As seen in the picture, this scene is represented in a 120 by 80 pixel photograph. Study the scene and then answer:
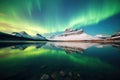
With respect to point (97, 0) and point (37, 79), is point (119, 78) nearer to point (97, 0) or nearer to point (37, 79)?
point (37, 79)

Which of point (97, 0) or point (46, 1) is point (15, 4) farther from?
point (97, 0)

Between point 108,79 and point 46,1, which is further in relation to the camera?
→ point 46,1

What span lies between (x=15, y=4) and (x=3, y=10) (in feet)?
7.79

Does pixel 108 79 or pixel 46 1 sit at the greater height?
pixel 46 1

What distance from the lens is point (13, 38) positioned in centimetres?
6003

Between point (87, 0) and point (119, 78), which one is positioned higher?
point (87, 0)

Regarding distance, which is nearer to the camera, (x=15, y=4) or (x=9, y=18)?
(x=15, y=4)

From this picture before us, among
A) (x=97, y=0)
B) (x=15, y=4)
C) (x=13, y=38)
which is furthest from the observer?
(x=13, y=38)

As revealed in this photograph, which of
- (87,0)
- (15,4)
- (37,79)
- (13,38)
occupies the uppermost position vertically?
(87,0)

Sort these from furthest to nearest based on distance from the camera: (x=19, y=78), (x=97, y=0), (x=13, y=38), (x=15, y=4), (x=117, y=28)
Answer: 1. (x=13, y=38)
2. (x=117, y=28)
3. (x=97, y=0)
4. (x=15, y=4)
5. (x=19, y=78)

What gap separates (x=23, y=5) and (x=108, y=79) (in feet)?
67.4

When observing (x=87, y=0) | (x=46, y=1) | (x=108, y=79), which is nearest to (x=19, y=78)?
(x=108, y=79)

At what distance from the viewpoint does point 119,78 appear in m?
6.62

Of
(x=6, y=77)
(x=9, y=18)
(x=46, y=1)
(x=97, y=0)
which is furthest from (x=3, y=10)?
(x=6, y=77)
